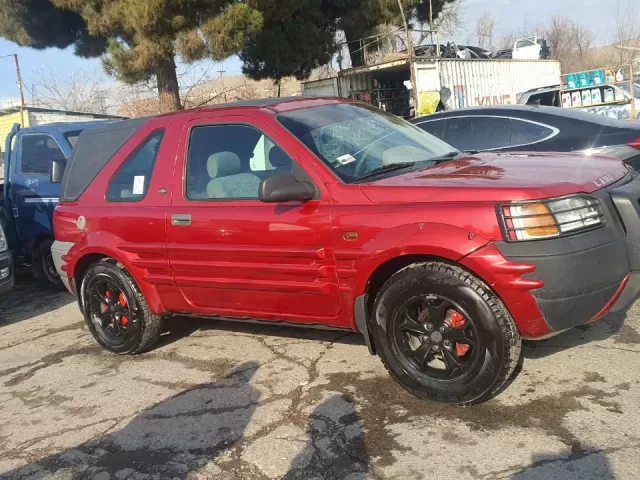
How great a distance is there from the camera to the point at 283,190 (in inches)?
145

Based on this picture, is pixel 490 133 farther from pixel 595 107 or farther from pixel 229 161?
pixel 595 107

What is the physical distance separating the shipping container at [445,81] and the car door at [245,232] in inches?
536

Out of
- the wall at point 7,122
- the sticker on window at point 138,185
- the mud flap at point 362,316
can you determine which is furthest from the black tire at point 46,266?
the wall at point 7,122

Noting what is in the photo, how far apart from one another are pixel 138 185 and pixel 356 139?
165cm

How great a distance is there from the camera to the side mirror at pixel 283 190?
145 inches

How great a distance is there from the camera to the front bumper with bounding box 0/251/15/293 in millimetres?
6723

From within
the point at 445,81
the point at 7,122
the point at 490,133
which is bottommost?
the point at 490,133

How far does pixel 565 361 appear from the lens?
4.00m

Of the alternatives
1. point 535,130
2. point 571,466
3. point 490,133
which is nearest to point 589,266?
point 571,466

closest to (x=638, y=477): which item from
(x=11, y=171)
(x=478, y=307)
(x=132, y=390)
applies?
(x=478, y=307)

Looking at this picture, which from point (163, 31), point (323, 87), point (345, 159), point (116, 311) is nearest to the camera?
point (345, 159)

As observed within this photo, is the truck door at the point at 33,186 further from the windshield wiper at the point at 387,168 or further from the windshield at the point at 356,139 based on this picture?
the windshield wiper at the point at 387,168

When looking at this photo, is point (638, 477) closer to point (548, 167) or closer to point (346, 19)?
point (548, 167)

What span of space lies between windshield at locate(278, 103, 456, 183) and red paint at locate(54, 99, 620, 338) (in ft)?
0.34
